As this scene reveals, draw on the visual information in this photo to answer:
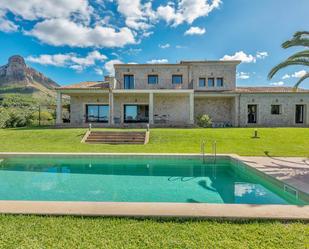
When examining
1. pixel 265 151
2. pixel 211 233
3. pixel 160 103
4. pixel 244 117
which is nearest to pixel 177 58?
pixel 160 103

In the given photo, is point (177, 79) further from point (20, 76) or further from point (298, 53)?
point (20, 76)

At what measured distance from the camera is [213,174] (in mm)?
9367

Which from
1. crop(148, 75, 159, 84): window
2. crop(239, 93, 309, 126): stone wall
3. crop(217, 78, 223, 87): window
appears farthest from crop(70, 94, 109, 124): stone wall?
crop(239, 93, 309, 126): stone wall

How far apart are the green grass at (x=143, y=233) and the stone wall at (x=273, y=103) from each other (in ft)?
72.0

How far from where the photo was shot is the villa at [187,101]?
24047mm

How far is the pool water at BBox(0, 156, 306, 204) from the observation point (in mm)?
6410

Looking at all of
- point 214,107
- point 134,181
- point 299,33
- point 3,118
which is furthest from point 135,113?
point 299,33

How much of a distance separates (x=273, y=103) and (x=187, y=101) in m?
9.62

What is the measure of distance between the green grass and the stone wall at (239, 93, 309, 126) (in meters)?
22.0

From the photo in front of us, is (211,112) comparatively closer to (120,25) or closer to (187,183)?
(120,25)

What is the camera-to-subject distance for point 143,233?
350 cm

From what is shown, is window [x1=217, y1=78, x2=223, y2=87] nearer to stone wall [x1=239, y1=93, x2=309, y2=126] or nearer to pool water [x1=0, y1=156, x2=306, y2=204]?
stone wall [x1=239, y1=93, x2=309, y2=126]

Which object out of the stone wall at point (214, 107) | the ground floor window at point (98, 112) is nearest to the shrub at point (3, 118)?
the ground floor window at point (98, 112)

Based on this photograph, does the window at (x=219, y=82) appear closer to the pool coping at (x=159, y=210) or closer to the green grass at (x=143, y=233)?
the pool coping at (x=159, y=210)
